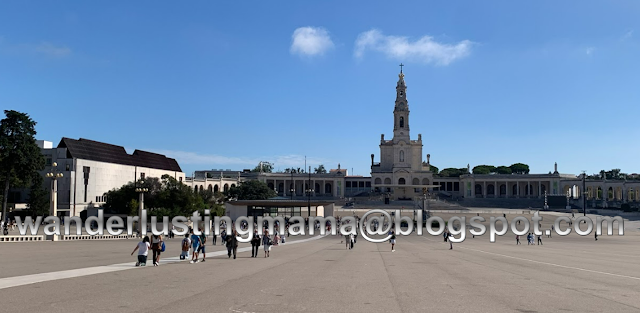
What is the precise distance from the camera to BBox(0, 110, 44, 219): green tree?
59.2 m

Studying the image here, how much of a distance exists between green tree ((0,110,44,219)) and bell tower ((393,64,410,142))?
87929mm

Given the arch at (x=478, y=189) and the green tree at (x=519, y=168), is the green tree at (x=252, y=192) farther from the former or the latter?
the green tree at (x=519, y=168)

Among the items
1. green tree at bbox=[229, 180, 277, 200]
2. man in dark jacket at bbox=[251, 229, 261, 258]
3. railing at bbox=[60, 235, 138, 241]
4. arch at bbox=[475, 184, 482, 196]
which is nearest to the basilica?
arch at bbox=[475, 184, 482, 196]

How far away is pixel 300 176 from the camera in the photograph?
449 feet

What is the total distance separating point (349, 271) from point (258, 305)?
26.4ft

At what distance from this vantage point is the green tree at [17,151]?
59188 mm

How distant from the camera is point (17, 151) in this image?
194ft

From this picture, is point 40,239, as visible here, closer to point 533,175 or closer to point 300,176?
point 300,176

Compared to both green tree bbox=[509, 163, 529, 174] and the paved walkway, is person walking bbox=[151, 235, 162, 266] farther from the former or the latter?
green tree bbox=[509, 163, 529, 174]

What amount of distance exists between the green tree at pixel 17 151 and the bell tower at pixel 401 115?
87929 mm

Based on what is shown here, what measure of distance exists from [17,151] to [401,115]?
9175 cm

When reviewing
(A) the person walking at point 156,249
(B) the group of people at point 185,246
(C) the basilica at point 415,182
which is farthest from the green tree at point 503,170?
(A) the person walking at point 156,249

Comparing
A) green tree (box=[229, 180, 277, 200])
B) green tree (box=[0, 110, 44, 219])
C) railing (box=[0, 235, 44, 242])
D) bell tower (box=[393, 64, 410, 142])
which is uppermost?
bell tower (box=[393, 64, 410, 142])

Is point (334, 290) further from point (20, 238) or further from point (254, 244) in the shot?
point (20, 238)
